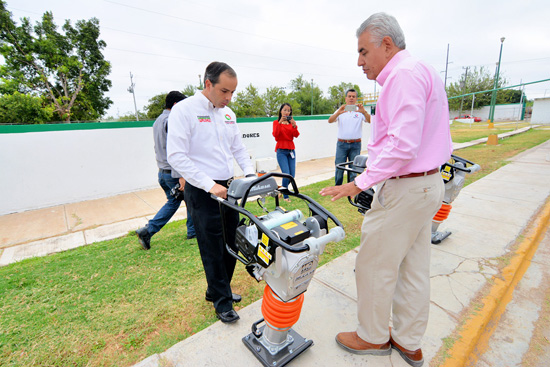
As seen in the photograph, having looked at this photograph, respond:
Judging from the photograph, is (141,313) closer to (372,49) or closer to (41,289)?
(41,289)

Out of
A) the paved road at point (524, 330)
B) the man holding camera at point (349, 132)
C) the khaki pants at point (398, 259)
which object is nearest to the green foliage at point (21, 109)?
the man holding camera at point (349, 132)

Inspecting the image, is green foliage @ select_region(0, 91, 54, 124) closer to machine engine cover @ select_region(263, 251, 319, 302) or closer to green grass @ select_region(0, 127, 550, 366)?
green grass @ select_region(0, 127, 550, 366)

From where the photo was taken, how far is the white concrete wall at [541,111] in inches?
1297

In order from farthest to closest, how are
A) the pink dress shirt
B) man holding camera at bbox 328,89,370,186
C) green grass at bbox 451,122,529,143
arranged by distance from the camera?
green grass at bbox 451,122,529,143, man holding camera at bbox 328,89,370,186, the pink dress shirt

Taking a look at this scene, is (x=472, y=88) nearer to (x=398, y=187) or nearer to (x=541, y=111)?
(x=541, y=111)

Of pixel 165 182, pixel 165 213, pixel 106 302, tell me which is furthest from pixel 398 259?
pixel 165 182

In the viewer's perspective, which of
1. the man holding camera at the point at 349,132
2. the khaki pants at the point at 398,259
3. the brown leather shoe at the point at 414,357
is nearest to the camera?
the khaki pants at the point at 398,259

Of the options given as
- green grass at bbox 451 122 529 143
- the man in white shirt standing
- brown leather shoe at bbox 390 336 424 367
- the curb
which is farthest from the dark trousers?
green grass at bbox 451 122 529 143

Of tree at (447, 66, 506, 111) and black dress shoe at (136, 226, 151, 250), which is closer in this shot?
black dress shoe at (136, 226, 151, 250)

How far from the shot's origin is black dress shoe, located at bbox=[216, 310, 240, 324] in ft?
6.60

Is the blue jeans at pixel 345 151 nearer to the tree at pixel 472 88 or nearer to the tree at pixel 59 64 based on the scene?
the tree at pixel 59 64

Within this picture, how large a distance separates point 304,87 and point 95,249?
193ft

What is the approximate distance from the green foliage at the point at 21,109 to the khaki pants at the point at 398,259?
83.7 ft

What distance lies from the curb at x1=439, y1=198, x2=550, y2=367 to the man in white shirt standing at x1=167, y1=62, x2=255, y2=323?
59.9 inches
